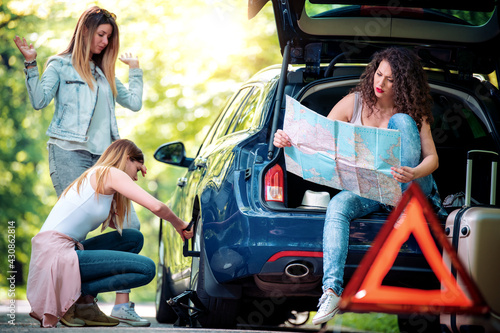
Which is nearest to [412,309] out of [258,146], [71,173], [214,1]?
[258,146]

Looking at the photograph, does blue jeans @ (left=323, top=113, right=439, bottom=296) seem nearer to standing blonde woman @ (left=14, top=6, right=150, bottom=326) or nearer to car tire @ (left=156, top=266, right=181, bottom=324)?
standing blonde woman @ (left=14, top=6, right=150, bottom=326)

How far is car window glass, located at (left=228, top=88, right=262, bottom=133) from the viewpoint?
5089 mm

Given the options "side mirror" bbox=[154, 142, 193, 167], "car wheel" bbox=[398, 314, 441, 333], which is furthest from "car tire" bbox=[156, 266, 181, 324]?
"car wheel" bbox=[398, 314, 441, 333]

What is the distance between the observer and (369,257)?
2879 mm

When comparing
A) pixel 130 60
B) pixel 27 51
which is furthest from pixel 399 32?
pixel 27 51

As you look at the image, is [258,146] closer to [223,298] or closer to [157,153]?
[223,298]

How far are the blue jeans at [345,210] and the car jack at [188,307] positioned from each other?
105 cm

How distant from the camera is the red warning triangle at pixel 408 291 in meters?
2.77

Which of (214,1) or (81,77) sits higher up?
(214,1)

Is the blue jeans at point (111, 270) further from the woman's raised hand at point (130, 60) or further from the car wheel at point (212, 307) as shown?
the woman's raised hand at point (130, 60)

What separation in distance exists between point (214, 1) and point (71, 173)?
720 cm

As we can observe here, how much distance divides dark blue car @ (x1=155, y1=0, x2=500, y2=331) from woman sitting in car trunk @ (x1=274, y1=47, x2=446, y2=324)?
10 centimetres

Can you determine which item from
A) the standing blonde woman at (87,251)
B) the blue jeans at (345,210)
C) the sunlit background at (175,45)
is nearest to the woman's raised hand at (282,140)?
the blue jeans at (345,210)

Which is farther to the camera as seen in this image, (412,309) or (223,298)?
(223,298)
